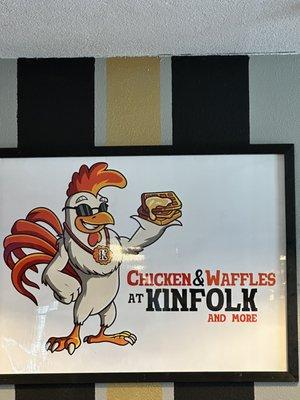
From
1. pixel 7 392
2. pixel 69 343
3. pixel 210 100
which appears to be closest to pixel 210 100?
pixel 210 100

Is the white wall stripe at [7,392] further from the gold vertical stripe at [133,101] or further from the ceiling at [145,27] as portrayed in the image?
the ceiling at [145,27]

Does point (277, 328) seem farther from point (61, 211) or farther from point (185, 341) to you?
point (61, 211)

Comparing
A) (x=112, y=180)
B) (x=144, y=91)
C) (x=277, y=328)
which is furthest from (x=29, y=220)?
(x=277, y=328)

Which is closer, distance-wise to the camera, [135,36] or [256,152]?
[135,36]

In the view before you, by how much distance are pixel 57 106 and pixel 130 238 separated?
61 cm

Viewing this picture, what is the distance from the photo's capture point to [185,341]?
2.61m

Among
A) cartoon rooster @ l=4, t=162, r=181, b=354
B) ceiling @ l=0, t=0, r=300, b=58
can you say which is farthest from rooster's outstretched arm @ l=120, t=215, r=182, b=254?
ceiling @ l=0, t=0, r=300, b=58

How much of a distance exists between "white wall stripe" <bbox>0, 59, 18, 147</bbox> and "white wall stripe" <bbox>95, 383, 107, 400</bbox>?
3.32 ft

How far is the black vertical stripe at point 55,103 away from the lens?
271 cm

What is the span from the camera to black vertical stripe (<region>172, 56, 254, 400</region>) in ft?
8.84

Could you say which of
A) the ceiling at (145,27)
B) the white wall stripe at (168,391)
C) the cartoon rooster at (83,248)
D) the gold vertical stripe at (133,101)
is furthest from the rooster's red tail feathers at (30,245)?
the ceiling at (145,27)

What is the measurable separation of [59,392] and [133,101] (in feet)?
3.90

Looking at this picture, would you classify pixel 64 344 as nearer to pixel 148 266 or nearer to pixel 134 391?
pixel 134 391

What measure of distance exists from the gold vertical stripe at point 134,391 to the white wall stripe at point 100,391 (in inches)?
0.6
